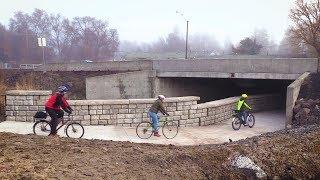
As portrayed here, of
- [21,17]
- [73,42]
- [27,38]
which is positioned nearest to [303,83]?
[27,38]

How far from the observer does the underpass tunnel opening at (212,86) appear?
28.1 m

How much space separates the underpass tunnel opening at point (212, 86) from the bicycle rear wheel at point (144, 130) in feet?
46.8

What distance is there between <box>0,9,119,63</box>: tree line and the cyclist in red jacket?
59.2 metres

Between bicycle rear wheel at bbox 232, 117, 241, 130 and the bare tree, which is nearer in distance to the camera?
bicycle rear wheel at bbox 232, 117, 241, 130

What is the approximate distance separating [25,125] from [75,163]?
7205 millimetres

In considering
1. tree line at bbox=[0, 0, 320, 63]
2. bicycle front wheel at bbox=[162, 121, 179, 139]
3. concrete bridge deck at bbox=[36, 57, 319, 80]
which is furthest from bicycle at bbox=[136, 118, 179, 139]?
tree line at bbox=[0, 0, 320, 63]

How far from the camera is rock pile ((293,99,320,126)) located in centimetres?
1512

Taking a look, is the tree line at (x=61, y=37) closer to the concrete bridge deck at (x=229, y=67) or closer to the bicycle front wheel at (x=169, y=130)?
the concrete bridge deck at (x=229, y=67)

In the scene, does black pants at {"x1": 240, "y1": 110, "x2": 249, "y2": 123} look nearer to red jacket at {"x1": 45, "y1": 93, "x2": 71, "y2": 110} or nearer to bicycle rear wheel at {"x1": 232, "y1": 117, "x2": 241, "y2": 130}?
bicycle rear wheel at {"x1": 232, "y1": 117, "x2": 241, "y2": 130}

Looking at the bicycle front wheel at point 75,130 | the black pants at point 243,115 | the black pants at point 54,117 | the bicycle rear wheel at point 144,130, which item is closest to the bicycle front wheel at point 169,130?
the bicycle rear wheel at point 144,130

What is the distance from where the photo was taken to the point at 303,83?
19.4 meters

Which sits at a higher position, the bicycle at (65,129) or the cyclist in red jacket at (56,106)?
the cyclist in red jacket at (56,106)

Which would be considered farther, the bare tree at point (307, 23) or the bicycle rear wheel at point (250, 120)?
the bare tree at point (307, 23)

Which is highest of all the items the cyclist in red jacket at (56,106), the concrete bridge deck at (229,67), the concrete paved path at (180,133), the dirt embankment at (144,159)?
the concrete bridge deck at (229,67)
